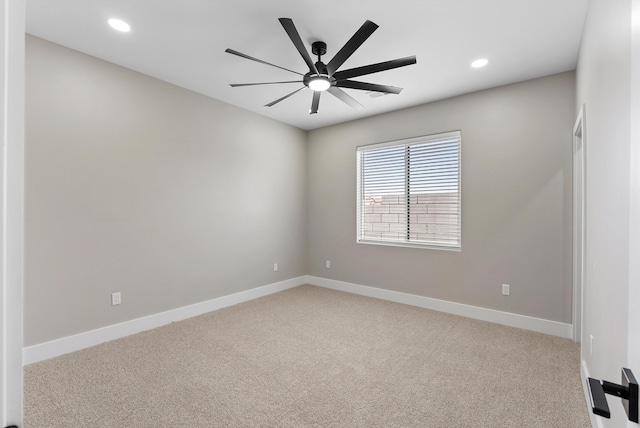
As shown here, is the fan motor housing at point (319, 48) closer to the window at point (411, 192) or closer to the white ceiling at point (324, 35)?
the white ceiling at point (324, 35)

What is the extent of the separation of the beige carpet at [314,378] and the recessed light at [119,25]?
2.77 m

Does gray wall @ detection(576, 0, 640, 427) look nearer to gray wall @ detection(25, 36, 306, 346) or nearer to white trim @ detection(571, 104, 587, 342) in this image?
Answer: white trim @ detection(571, 104, 587, 342)

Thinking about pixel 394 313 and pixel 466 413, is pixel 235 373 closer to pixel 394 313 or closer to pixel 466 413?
pixel 466 413

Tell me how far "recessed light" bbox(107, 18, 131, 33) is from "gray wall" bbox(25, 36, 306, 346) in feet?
2.23

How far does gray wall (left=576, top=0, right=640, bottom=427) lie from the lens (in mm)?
1210

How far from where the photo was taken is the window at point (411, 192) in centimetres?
400

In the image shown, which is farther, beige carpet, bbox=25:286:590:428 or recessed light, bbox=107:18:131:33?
recessed light, bbox=107:18:131:33

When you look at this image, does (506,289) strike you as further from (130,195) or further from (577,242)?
(130,195)

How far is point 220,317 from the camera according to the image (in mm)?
3713

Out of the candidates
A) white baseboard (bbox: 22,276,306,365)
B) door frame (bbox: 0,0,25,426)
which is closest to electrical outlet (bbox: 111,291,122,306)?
white baseboard (bbox: 22,276,306,365)

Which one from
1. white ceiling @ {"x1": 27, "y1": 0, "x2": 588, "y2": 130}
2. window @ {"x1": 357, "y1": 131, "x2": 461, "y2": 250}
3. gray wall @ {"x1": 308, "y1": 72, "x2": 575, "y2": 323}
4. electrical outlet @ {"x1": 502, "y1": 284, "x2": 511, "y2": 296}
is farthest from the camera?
window @ {"x1": 357, "y1": 131, "x2": 461, "y2": 250}

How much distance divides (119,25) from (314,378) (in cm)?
319

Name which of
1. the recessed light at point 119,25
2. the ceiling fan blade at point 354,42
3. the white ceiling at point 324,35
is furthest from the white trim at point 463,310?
the recessed light at point 119,25

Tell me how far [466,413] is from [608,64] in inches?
84.1
